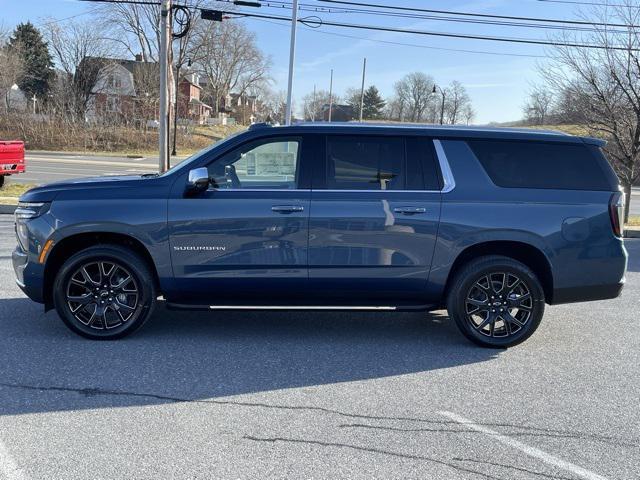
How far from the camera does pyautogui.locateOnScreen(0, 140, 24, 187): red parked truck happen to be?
16188 mm

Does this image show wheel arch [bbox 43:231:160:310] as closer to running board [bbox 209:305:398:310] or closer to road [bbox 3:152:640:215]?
running board [bbox 209:305:398:310]

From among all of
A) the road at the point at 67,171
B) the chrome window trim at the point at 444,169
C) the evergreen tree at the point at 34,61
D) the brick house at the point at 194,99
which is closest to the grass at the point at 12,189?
the road at the point at 67,171

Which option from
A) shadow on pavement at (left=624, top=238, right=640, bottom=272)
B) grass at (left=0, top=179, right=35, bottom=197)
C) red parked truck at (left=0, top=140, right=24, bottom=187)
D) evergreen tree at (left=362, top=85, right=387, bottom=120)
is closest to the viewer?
shadow on pavement at (left=624, top=238, right=640, bottom=272)

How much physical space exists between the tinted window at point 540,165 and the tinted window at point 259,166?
5.35ft

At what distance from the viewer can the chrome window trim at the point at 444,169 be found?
4867 mm

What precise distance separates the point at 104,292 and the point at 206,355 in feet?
3.56

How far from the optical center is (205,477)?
2859 millimetres

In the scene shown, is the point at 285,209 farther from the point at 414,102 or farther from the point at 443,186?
the point at 414,102

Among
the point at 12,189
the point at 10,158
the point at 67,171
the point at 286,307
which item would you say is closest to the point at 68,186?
the point at 286,307

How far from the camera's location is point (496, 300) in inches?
196

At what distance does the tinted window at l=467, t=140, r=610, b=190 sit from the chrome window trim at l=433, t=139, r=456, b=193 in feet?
0.91

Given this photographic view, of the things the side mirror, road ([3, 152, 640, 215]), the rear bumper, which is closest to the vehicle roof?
the side mirror

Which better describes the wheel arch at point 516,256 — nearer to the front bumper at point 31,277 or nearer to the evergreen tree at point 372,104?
the front bumper at point 31,277

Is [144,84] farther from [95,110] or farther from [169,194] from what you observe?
[169,194]
